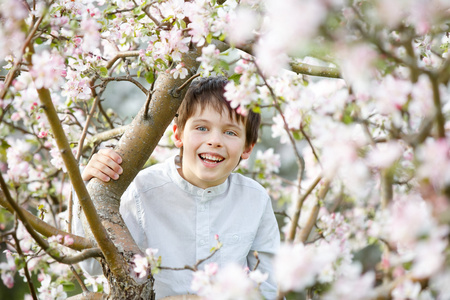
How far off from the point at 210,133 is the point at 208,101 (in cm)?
15

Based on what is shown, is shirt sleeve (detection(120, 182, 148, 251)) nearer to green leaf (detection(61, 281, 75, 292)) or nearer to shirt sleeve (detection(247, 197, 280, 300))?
green leaf (detection(61, 281, 75, 292))

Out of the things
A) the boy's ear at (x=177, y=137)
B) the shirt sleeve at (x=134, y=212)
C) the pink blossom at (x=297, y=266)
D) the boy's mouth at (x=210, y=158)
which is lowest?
the pink blossom at (x=297, y=266)

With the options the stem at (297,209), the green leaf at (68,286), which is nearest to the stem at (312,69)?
the stem at (297,209)

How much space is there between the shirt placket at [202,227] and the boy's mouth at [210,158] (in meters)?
0.20

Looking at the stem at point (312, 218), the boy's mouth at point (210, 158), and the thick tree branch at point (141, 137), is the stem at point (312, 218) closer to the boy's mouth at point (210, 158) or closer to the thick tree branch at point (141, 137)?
the boy's mouth at point (210, 158)

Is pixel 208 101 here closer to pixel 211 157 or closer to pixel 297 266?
pixel 211 157

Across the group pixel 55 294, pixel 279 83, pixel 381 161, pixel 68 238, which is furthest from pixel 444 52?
pixel 55 294

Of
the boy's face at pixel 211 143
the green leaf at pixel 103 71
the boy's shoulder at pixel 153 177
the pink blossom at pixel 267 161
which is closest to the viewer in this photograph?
the green leaf at pixel 103 71

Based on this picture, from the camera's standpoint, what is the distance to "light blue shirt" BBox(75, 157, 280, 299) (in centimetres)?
222

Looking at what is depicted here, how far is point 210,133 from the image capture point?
2.18 metres

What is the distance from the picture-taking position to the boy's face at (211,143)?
85.4 inches

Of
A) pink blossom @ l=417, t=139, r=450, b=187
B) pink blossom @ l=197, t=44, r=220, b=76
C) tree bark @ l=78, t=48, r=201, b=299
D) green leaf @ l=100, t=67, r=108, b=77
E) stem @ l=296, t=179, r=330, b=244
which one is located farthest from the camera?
stem @ l=296, t=179, r=330, b=244

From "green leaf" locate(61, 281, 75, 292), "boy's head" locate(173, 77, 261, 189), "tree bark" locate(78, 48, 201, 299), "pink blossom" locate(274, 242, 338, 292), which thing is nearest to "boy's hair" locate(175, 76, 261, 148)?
"boy's head" locate(173, 77, 261, 189)

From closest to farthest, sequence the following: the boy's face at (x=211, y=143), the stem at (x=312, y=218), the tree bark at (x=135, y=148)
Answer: the tree bark at (x=135, y=148) → the boy's face at (x=211, y=143) → the stem at (x=312, y=218)
